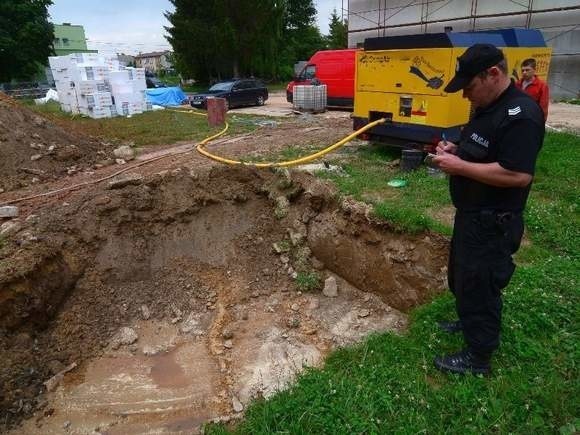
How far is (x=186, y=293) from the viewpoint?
5426mm

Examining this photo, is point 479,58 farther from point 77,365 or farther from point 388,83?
point 388,83

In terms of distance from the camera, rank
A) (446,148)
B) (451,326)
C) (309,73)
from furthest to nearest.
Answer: (309,73)
(451,326)
(446,148)

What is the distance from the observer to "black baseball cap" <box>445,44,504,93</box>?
2.40 meters

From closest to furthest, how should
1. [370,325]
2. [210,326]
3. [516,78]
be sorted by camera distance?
[370,325] → [210,326] → [516,78]

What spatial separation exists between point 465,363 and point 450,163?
144 centimetres

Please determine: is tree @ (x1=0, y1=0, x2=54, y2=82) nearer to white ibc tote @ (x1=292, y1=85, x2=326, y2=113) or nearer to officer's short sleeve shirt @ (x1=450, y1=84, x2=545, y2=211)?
white ibc tote @ (x1=292, y1=85, x2=326, y2=113)

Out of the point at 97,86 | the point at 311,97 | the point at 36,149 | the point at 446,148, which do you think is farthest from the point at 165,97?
the point at 446,148

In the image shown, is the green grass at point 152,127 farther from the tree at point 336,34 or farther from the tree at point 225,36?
the tree at point 336,34

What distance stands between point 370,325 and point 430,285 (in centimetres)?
80

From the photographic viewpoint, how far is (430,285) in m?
4.51

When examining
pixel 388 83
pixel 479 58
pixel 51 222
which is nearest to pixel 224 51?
pixel 388 83

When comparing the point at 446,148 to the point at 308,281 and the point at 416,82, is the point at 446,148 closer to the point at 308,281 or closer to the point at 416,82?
the point at 308,281

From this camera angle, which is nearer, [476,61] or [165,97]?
[476,61]

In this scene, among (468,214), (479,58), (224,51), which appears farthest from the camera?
(224,51)
